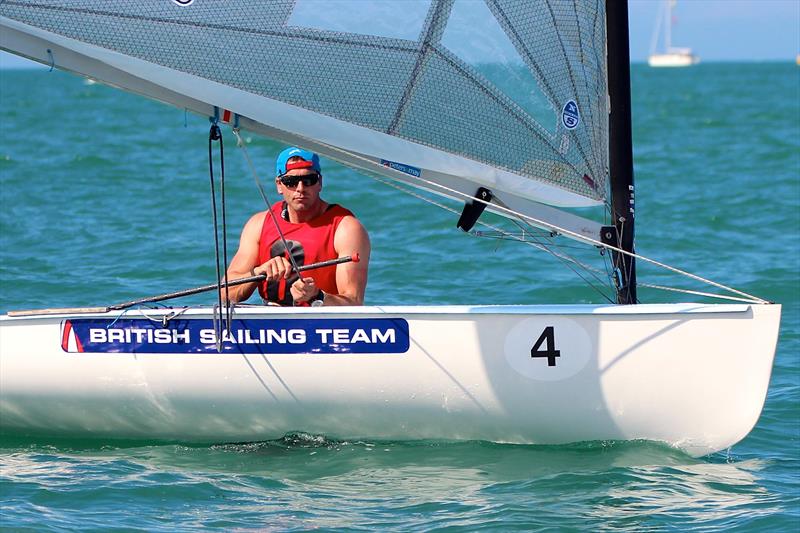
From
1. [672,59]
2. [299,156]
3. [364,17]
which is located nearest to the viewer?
[364,17]

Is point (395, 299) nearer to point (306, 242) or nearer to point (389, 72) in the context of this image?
point (306, 242)

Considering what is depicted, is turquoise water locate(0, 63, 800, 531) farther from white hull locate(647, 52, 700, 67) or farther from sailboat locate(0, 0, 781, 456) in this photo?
white hull locate(647, 52, 700, 67)

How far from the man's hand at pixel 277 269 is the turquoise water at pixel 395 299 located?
0.64 metres

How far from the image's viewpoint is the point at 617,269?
4.95 meters

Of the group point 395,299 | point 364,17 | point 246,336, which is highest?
point 364,17

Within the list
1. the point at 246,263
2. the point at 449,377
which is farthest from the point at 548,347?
the point at 246,263

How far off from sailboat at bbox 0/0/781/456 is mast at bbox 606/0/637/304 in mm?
15

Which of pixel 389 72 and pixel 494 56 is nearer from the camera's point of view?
pixel 389 72

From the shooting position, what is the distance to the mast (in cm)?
493

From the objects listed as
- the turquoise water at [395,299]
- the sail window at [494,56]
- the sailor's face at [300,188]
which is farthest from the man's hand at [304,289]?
the sail window at [494,56]

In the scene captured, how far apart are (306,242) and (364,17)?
937 mm

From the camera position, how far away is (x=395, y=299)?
7680 mm

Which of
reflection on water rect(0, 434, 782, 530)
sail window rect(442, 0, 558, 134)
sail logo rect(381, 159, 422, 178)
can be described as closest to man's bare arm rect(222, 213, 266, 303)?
reflection on water rect(0, 434, 782, 530)

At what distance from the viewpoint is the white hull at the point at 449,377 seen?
454 cm
